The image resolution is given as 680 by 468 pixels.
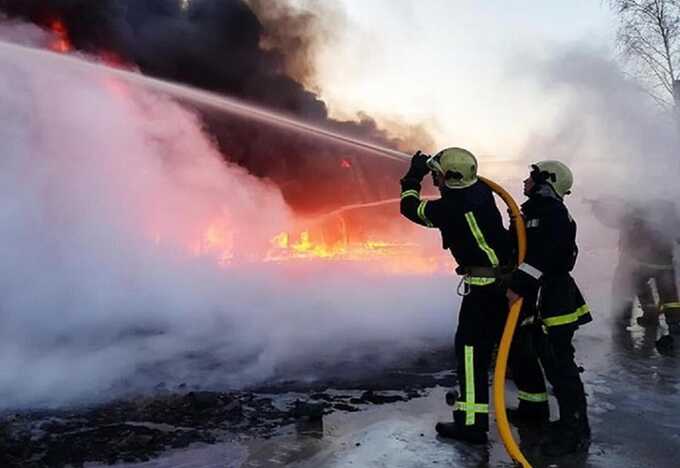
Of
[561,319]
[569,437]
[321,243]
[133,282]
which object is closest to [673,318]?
[561,319]

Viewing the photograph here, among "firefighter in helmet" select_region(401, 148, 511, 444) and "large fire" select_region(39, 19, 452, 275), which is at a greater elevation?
"large fire" select_region(39, 19, 452, 275)

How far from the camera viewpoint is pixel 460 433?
4.00m

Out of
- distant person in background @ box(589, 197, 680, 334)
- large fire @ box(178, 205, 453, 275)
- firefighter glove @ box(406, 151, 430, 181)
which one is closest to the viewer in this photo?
firefighter glove @ box(406, 151, 430, 181)

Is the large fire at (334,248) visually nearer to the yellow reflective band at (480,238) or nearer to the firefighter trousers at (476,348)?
the firefighter trousers at (476,348)

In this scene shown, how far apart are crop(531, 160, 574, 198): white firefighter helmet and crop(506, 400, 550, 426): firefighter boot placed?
1.47 metres

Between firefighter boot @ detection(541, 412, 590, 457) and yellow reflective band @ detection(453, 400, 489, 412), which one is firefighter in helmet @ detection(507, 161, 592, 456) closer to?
firefighter boot @ detection(541, 412, 590, 457)

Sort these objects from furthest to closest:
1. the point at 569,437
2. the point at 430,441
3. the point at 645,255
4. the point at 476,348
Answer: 1. the point at 645,255
2. the point at 476,348
3. the point at 430,441
4. the point at 569,437

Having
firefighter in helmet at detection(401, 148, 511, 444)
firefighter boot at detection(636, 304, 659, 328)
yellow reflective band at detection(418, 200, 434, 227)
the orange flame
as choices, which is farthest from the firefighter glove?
the orange flame

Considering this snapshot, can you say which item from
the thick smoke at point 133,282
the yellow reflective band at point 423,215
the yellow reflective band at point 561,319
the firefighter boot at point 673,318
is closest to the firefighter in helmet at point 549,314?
the yellow reflective band at point 561,319

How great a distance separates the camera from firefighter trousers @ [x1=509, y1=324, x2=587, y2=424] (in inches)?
159

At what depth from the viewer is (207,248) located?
37.7 ft

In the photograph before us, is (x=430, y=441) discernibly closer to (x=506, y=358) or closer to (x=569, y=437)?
(x=506, y=358)

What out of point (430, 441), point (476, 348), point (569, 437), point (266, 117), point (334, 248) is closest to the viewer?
point (569, 437)

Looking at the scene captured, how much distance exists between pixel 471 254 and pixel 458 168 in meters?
0.57
